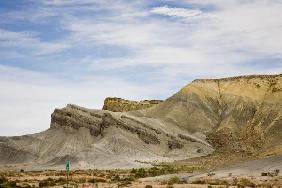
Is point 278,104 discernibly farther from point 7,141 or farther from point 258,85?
point 7,141

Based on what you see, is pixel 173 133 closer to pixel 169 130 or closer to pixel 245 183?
pixel 169 130

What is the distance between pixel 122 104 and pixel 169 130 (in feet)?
127

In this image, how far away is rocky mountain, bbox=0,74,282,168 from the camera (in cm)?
10094

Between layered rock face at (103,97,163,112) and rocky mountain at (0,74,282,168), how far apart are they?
21.4 metres

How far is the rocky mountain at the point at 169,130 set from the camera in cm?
10094

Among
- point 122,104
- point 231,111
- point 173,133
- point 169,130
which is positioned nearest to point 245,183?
point 173,133

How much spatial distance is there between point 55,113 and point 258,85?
44.0 metres

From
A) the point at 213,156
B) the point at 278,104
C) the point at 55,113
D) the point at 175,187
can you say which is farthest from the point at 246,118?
the point at 175,187

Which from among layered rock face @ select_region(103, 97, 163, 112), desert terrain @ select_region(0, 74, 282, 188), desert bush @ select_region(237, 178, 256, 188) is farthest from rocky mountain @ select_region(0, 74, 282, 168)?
desert bush @ select_region(237, 178, 256, 188)

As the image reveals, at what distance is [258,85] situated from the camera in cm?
12825

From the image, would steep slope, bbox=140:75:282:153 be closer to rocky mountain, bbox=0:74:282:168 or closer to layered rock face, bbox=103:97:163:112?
rocky mountain, bbox=0:74:282:168

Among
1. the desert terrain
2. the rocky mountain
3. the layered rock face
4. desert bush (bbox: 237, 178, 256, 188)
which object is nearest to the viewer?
desert bush (bbox: 237, 178, 256, 188)

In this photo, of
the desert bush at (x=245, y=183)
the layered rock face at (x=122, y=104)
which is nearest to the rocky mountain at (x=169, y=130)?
the layered rock face at (x=122, y=104)

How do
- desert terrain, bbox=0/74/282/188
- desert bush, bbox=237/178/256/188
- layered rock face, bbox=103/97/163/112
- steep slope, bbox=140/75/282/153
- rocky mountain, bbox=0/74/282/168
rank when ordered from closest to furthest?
desert bush, bbox=237/178/256/188, desert terrain, bbox=0/74/282/188, rocky mountain, bbox=0/74/282/168, steep slope, bbox=140/75/282/153, layered rock face, bbox=103/97/163/112
